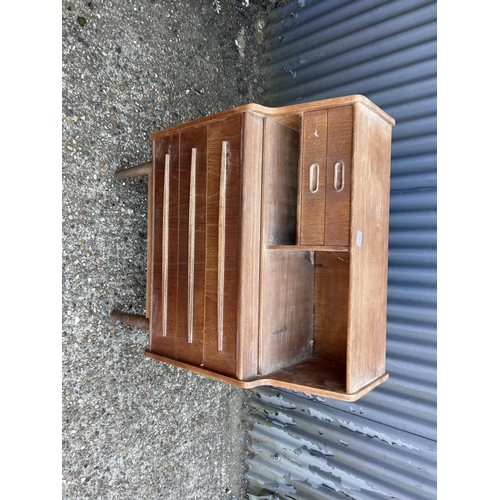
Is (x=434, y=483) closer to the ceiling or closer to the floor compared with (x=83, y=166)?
closer to the floor

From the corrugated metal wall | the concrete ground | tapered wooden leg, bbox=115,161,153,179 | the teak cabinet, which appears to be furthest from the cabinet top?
the concrete ground

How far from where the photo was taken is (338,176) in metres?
1.31

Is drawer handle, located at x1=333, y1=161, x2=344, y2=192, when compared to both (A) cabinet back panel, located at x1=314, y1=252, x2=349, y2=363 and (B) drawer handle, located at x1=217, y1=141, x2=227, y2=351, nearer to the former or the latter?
(B) drawer handle, located at x1=217, y1=141, x2=227, y2=351

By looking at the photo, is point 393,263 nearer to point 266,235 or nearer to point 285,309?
point 285,309

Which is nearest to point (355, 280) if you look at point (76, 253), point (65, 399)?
point (76, 253)

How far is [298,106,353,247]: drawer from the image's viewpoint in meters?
1.29

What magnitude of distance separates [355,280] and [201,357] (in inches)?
25.2

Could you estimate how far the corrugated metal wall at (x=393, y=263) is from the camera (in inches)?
70.9

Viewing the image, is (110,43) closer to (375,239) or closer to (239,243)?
(239,243)

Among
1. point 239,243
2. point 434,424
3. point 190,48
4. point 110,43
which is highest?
point 190,48

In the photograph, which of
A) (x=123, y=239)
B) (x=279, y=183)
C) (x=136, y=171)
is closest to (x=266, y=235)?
(x=279, y=183)

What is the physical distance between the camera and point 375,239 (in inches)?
57.4

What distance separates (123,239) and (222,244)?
2.57ft

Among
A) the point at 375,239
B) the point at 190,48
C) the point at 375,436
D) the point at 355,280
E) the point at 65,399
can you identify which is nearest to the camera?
the point at 355,280
